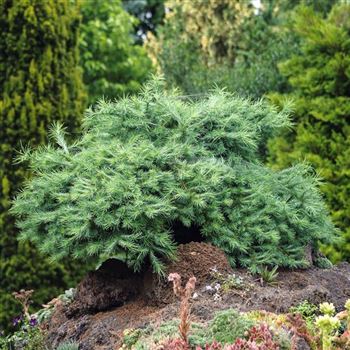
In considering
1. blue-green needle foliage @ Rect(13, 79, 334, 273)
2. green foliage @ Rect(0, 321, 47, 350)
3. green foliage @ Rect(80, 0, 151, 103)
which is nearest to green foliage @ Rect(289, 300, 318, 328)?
blue-green needle foliage @ Rect(13, 79, 334, 273)

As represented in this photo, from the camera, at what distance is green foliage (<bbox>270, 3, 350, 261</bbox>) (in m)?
6.83

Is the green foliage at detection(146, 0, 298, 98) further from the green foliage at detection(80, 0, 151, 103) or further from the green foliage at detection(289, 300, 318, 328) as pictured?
the green foliage at detection(289, 300, 318, 328)

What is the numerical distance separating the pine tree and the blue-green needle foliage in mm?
2200

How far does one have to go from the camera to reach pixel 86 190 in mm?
4191

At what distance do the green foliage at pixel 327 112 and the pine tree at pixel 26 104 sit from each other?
2.12 metres

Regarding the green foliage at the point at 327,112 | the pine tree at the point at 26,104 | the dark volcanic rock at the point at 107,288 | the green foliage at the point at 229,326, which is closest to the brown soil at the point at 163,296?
the dark volcanic rock at the point at 107,288

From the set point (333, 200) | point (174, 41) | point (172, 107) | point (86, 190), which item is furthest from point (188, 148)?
point (174, 41)

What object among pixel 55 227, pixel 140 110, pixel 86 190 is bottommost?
pixel 55 227

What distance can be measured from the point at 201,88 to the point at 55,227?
7.00 metres

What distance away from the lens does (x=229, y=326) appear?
3.26 m

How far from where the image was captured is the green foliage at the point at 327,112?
22.4 feet

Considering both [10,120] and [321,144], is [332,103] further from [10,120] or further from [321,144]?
[10,120]

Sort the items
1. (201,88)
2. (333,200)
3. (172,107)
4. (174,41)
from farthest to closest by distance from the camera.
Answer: (174,41), (201,88), (333,200), (172,107)

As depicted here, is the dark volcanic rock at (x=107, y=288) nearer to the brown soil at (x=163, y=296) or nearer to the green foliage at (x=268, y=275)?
the brown soil at (x=163, y=296)
